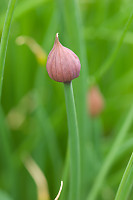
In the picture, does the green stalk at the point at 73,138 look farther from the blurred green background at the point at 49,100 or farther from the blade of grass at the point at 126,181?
the blurred green background at the point at 49,100

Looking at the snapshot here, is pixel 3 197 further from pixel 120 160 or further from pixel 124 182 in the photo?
pixel 120 160

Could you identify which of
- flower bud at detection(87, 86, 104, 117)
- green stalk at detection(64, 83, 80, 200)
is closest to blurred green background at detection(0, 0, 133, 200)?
flower bud at detection(87, 86, 104, 117)

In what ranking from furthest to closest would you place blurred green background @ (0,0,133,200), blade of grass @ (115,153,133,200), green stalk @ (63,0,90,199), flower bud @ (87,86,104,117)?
blurred green background @ (0,0,133,200)
flower bud @ (87,86,104,117)
green stalk @ (63,0,90,199)
blade of grass @ (115,153,133,200)

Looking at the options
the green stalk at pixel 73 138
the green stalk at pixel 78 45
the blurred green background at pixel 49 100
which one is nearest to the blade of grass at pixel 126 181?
the green stalk at pixel 73 138

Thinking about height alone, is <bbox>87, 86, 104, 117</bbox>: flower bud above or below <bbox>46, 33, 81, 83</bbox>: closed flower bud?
below

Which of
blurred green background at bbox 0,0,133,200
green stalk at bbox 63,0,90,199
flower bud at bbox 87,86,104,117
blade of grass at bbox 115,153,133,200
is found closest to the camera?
blade of grass at bbox 115,153,133,200

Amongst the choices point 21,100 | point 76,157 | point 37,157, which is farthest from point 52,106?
point 76,157

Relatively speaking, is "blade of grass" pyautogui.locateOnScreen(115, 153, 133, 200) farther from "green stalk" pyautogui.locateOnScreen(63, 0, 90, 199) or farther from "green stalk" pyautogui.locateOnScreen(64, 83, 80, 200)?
"green stalk" pyautogui.locateOnScreen(63, 0, 90, 199)
